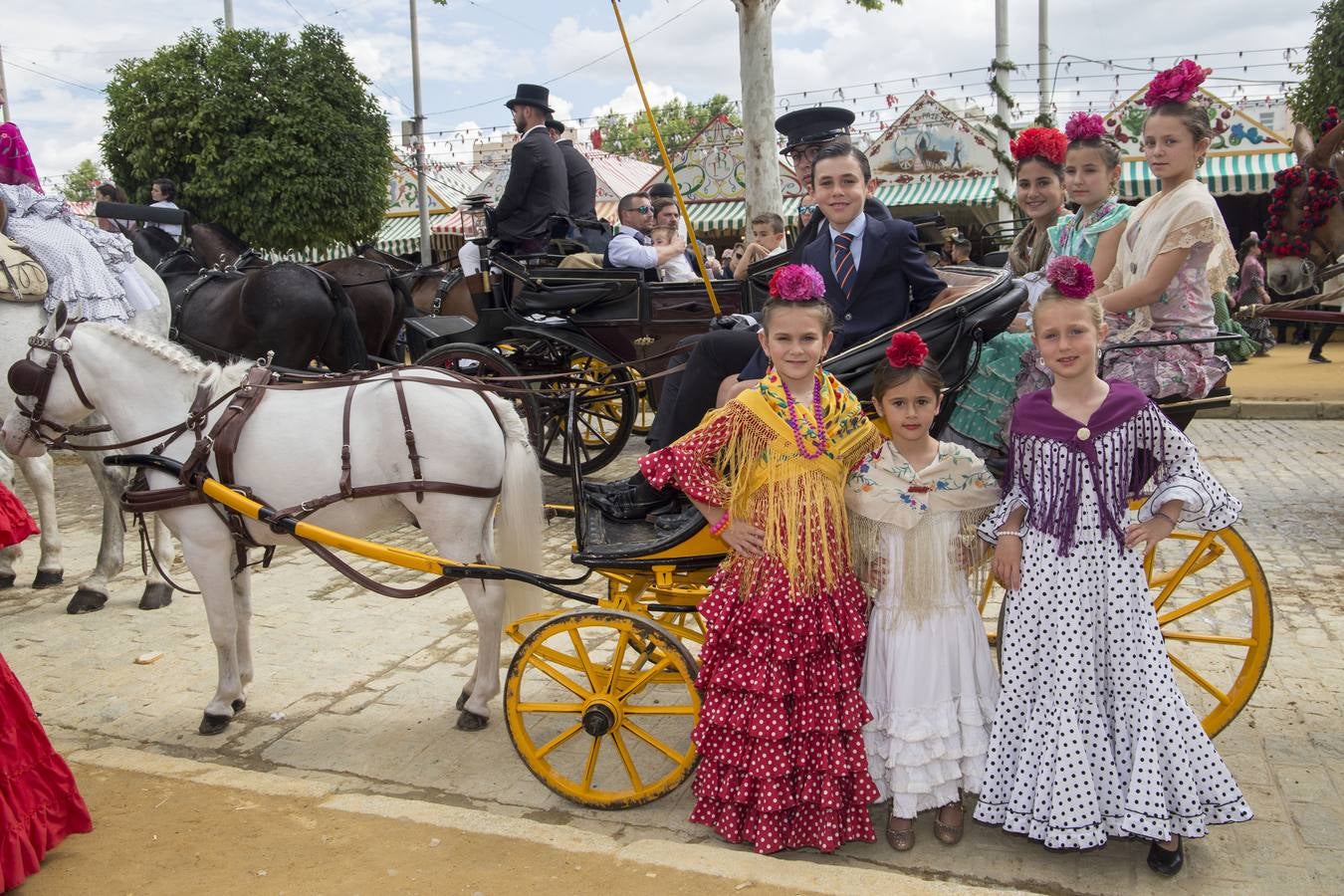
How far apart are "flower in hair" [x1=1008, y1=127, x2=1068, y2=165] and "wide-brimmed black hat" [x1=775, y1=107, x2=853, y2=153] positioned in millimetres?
1481

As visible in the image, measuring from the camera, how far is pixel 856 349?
3.63 m

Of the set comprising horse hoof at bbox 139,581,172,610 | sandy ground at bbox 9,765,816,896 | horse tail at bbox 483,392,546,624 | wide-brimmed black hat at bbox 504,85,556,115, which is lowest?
sandy ground at bbox 9,765,816,896

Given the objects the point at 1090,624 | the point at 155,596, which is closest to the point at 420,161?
the point at 155,596

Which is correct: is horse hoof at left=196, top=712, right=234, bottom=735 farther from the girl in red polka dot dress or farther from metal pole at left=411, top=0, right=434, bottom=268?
metal pole at left=411, top=0, right=434, bottom=268

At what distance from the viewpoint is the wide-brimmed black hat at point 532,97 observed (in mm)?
7772

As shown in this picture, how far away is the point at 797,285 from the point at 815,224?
1.20 metres

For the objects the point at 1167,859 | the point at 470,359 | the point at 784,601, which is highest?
the point at 470,359

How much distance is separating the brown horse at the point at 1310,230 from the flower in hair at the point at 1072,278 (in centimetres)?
517

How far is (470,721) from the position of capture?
4.30 metres

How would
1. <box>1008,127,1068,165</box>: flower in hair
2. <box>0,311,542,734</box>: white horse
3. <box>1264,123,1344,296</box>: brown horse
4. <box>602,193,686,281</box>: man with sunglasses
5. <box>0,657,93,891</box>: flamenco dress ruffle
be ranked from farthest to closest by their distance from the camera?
<box>602,193,686,281</box>: man with sunglasses
<box>1264,123,1344,296</box>: brown horse
<box>1008,127,1068,165</box>: flower in hair
<box>0,311,542,734</box>: white horse
<box>0,657,93,891</box>: flamenco dress ruffle

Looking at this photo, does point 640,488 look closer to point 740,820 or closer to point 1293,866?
point 740,820

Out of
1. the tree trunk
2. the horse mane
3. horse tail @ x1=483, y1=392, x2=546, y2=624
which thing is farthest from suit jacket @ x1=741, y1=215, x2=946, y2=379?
the tree trunk

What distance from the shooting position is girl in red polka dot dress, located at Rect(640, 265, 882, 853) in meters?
3.15

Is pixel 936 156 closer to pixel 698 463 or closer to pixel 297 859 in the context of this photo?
pixel 698 463
